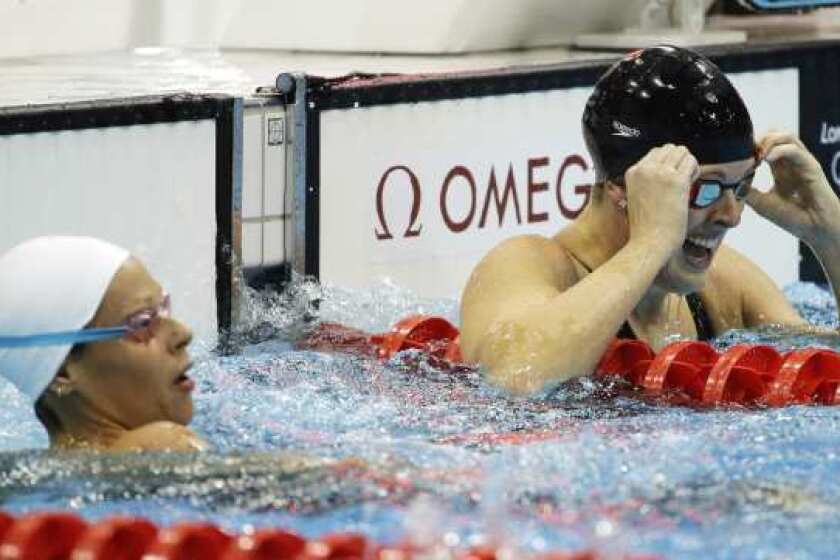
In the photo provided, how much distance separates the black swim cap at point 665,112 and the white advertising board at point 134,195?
1.22 m

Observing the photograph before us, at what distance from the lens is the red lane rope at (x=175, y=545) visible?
7.32ft

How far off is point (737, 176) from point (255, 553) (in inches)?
58.4

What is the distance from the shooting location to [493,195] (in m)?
5.12

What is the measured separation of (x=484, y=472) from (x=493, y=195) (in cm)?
254

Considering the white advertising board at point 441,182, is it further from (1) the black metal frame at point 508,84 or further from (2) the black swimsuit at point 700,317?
(2) the black swimsuit at point 700,317

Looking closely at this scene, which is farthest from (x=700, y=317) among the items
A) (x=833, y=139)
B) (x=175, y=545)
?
(x=833, y=139)

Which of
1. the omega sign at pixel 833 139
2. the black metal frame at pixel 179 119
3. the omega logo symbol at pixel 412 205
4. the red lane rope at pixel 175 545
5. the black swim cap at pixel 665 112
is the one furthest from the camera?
the omega sign at pixel 833 139

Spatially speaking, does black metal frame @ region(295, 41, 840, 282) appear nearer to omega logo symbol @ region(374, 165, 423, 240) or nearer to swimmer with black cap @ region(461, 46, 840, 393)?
omega logo symbol @ region(374, 165, 423, 240)

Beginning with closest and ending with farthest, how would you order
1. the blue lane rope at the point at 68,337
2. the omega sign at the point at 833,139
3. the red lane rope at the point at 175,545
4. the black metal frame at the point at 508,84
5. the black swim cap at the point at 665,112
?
the red lane rope at the point at 175,545 < the blue lane rope at the point at 68,337 < the black swim cap at the point at 665,112 < the black metal frame at the point at 508,84 < the omega sign at the point at 833,139

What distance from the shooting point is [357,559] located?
2232 millimetres

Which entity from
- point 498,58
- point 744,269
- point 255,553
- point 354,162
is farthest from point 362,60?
point 255,553

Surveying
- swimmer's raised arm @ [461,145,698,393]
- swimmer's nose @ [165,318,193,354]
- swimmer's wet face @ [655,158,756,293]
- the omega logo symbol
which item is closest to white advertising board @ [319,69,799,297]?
the omega logo symbol

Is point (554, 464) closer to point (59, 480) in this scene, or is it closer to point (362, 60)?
point (59, 480)

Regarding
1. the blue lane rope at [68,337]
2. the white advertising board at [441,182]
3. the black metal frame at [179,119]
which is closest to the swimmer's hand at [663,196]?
the blue lane rope at [68,337]
